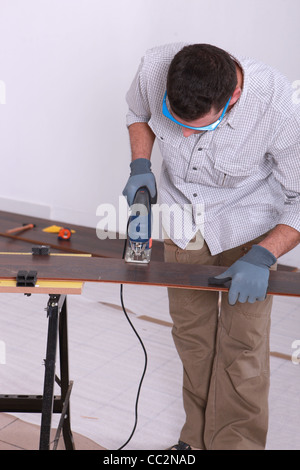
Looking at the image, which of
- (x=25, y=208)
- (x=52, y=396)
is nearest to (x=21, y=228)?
(x=25, y=208)

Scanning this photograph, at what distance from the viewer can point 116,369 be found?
295 cm

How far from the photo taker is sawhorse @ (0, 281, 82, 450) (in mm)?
1806

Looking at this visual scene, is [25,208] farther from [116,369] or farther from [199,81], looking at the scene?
[199,81]

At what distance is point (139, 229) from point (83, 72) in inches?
104

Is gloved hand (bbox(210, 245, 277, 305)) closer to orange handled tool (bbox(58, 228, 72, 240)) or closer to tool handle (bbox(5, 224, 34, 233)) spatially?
orange handled tool (bbox(58, 228, 72, 240))

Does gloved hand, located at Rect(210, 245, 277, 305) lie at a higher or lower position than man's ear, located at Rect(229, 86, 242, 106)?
lower

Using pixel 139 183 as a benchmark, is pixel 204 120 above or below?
above

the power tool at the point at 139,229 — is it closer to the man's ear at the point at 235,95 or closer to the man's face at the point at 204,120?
the man's face at the point at 204,120

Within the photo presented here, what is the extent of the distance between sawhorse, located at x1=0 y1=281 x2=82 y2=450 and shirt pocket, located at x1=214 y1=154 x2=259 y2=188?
0.65 metres

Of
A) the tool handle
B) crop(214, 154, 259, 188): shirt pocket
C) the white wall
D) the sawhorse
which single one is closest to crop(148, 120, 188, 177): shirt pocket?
crop(214, 154, 259, 188): shirt pocket

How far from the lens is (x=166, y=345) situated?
10.6 feet

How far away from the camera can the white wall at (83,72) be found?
3.82 meters
